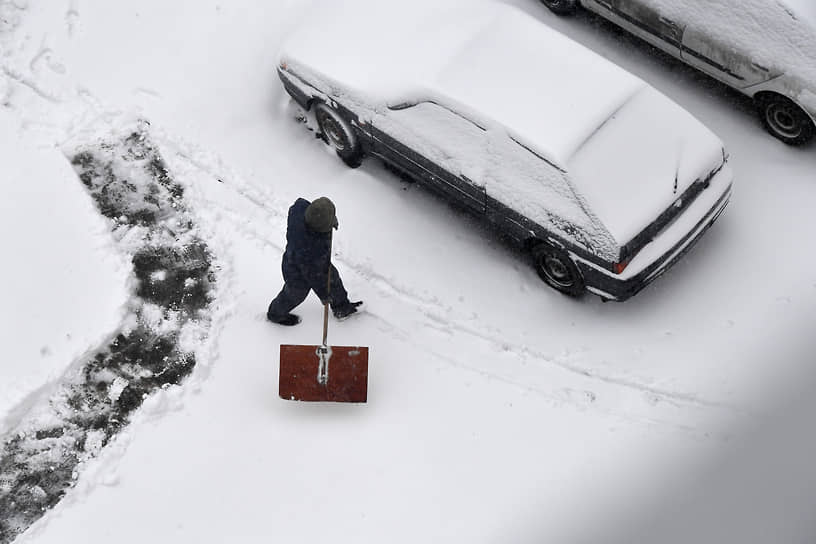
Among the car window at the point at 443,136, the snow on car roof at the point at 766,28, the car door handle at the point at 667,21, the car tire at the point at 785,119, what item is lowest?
the car window at the point at 443,136

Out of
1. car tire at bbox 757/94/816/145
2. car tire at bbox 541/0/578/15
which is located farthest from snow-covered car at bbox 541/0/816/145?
car tire at bbox 541/0/578/15

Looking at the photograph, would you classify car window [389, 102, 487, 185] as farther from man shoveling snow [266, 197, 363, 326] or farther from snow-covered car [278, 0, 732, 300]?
man shoveling snow [266, 197, 363, 326]

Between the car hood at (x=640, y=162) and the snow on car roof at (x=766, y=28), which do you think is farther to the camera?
the snow on car roof at (x=766, y=28)

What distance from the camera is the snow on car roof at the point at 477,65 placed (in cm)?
633

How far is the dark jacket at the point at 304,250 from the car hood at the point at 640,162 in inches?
73.7

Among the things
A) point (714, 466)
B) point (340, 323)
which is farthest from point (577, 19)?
point (714, 466)

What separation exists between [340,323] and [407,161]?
144 cm

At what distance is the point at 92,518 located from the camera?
586 cm

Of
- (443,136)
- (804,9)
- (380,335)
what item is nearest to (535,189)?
(443,136)

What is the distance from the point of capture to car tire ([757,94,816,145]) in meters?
7.16

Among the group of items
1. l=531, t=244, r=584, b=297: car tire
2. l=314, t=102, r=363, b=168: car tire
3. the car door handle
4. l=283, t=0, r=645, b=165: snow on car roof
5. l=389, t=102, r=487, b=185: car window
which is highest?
the car door handle

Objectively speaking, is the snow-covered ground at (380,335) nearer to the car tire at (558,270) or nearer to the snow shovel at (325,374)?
the car tire at (558,270)

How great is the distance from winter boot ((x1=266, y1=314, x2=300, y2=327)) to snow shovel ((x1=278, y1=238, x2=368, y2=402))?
0.51m

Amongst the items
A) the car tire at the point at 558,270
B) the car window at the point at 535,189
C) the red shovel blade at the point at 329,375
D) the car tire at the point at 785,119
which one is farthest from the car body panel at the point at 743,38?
the red shovel blade at the point at 329,375
